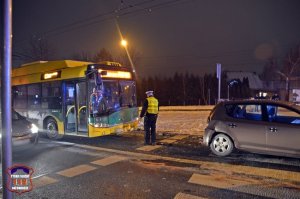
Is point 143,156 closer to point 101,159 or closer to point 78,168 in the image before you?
point 101,159

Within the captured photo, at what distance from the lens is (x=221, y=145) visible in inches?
351

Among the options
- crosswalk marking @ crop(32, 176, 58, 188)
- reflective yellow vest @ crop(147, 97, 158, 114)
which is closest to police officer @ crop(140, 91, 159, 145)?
reflective yellow vest @ crop(147, 97, 158, 114)

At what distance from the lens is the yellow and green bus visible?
37.8ft

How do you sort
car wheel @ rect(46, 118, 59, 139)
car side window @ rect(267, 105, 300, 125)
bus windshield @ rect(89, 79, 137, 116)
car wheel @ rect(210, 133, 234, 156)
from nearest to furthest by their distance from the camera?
car side window @ rect(267, 105, 300, 125) < car wheel @ rect(210, 133, 234, 156) < bus windshield @ rect(89, 79, 137, 116) < car wheel @ rect(46, 118, 59, 139)

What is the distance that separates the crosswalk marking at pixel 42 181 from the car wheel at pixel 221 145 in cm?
452

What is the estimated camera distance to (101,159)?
905 centimetres

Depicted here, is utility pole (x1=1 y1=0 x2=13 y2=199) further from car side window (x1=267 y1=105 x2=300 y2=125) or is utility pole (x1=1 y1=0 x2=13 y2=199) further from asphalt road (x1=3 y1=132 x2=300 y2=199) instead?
car side window (x1=267 y1=105 x2=300 y2=125)

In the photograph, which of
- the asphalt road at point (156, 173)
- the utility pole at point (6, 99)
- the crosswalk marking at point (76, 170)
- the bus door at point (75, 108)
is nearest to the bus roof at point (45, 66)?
the bus door at point (75, 108)

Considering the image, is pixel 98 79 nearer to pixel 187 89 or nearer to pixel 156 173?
pixel 156 173

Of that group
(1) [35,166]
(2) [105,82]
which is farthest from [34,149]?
(2) [105,82]

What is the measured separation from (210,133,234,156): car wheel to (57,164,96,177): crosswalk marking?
3.50 metres

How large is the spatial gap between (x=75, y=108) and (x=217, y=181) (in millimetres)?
7296

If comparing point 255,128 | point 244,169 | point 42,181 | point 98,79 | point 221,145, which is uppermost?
point 98,79

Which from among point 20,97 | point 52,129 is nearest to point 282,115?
point 52,129
